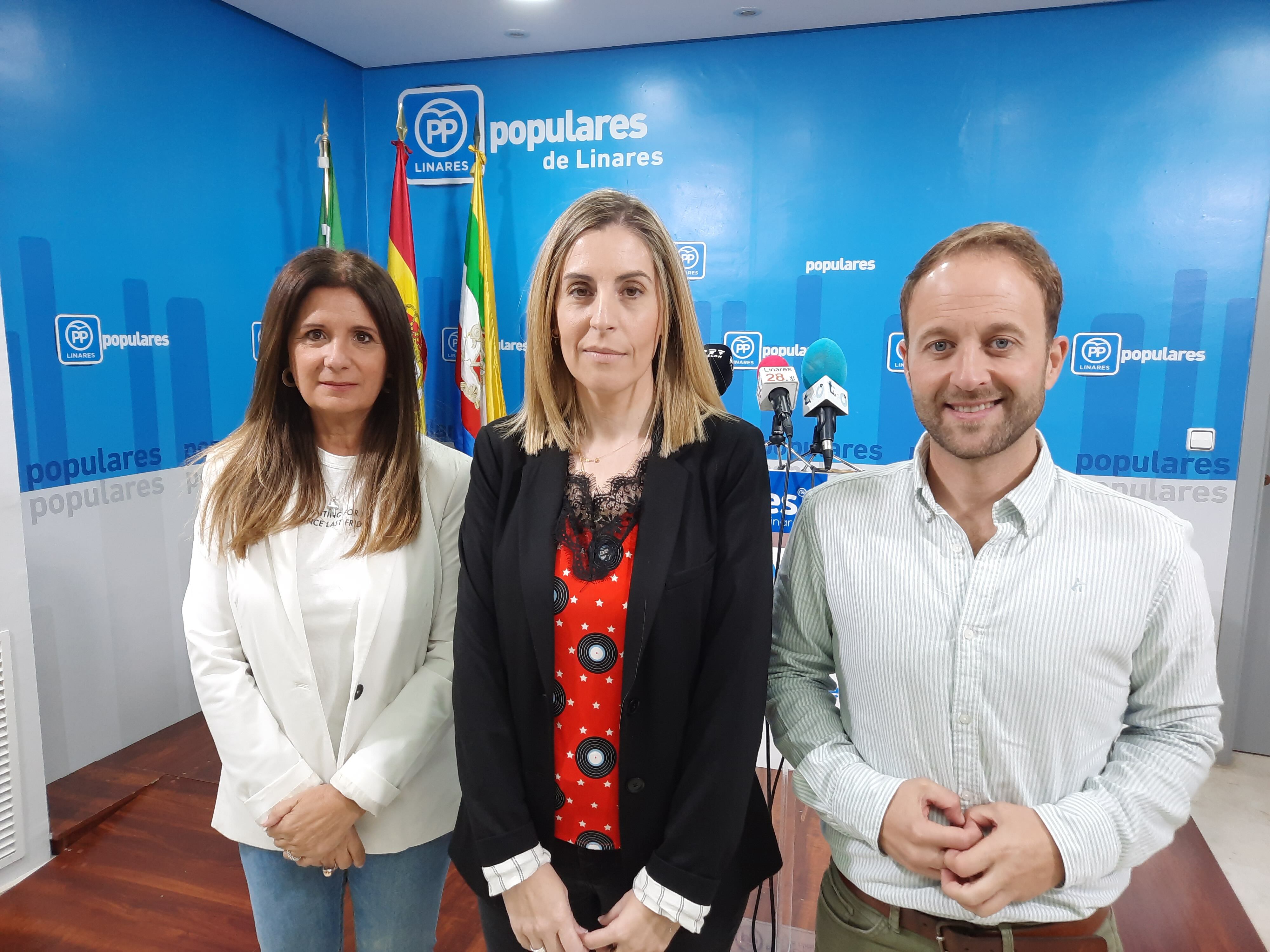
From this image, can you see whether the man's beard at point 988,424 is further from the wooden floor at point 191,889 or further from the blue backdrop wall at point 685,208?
the blue backdrop wall at point 685,208

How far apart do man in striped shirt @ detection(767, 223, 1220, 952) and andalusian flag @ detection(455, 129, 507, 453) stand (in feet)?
10.7

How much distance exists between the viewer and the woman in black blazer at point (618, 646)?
44.4 inches

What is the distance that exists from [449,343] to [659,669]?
365cm

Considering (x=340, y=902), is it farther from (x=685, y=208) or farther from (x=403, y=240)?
(x=403, y=240)

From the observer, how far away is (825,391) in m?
1.97

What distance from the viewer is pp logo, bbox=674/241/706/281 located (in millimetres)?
3953

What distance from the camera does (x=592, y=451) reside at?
1298 millimetres

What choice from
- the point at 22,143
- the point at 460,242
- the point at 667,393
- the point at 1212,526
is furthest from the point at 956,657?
the point at 460,242

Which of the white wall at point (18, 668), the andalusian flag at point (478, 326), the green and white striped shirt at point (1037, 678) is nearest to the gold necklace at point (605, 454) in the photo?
the green and white striped shirt at point (1037, 678)

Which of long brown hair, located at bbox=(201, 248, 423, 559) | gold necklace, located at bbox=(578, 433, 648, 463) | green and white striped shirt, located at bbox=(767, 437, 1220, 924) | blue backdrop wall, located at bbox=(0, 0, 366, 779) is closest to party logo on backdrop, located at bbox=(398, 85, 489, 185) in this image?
blue backdrop wall, located at bbox=(0, 0, 366, 779)

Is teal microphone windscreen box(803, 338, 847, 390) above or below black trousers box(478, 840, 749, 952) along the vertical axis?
above

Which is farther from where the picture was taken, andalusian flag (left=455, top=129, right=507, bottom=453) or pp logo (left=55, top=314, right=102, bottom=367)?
andalusian flag (left=455, top=129, right=507, bottom=453)

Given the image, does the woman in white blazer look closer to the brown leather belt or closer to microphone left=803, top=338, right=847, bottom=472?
the brown leather belt

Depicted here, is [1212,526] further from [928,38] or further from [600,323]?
[600,323]
